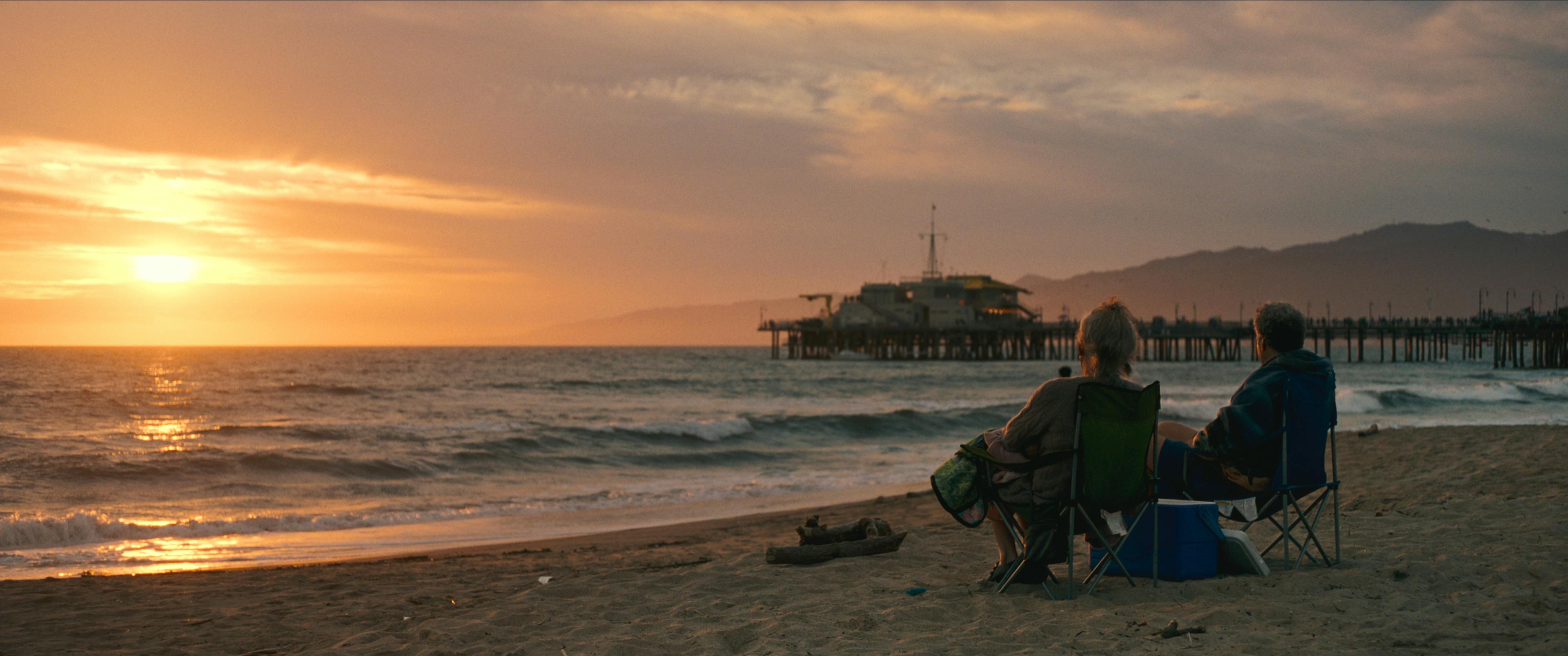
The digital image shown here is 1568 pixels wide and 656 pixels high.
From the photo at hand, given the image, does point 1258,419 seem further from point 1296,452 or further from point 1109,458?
point 1109,458

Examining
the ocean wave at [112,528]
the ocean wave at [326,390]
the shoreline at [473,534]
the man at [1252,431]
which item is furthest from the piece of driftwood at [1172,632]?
the ocean wave at [326,390]

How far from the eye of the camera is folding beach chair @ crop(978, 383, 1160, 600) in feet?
12.0

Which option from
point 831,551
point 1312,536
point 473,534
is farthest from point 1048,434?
point 473,534

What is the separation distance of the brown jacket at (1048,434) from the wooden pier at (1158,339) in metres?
56.0

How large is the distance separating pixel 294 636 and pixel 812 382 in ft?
121

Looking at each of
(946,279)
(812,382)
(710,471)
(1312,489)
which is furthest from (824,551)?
(946,279)

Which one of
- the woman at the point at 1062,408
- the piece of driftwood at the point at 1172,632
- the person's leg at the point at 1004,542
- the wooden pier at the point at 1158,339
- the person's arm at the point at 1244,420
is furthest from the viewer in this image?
the wooden pier at the point at 1158,339

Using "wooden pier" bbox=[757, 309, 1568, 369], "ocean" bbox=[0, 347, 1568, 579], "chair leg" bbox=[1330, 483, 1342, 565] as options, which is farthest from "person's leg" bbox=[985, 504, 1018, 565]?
"wooden pier" bbox=[757, 309, 1568, 369]

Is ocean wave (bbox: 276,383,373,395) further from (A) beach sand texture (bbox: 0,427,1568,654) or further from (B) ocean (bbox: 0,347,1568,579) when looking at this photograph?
(A) beach sand texture (bbox: 0,427,1568,654)

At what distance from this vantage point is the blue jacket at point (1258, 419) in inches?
152

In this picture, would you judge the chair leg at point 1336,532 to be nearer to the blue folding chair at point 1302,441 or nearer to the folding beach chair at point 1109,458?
the blue folding chair at point 1302,441

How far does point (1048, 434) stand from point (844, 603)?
3.92ft

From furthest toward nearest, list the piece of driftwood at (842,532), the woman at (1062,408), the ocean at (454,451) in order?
the ocean at (454,451), the piece of driftwood at (842,532), the woman at (1062,408)

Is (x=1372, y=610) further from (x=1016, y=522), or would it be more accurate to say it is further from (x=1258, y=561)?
(x=1016, y=522)
